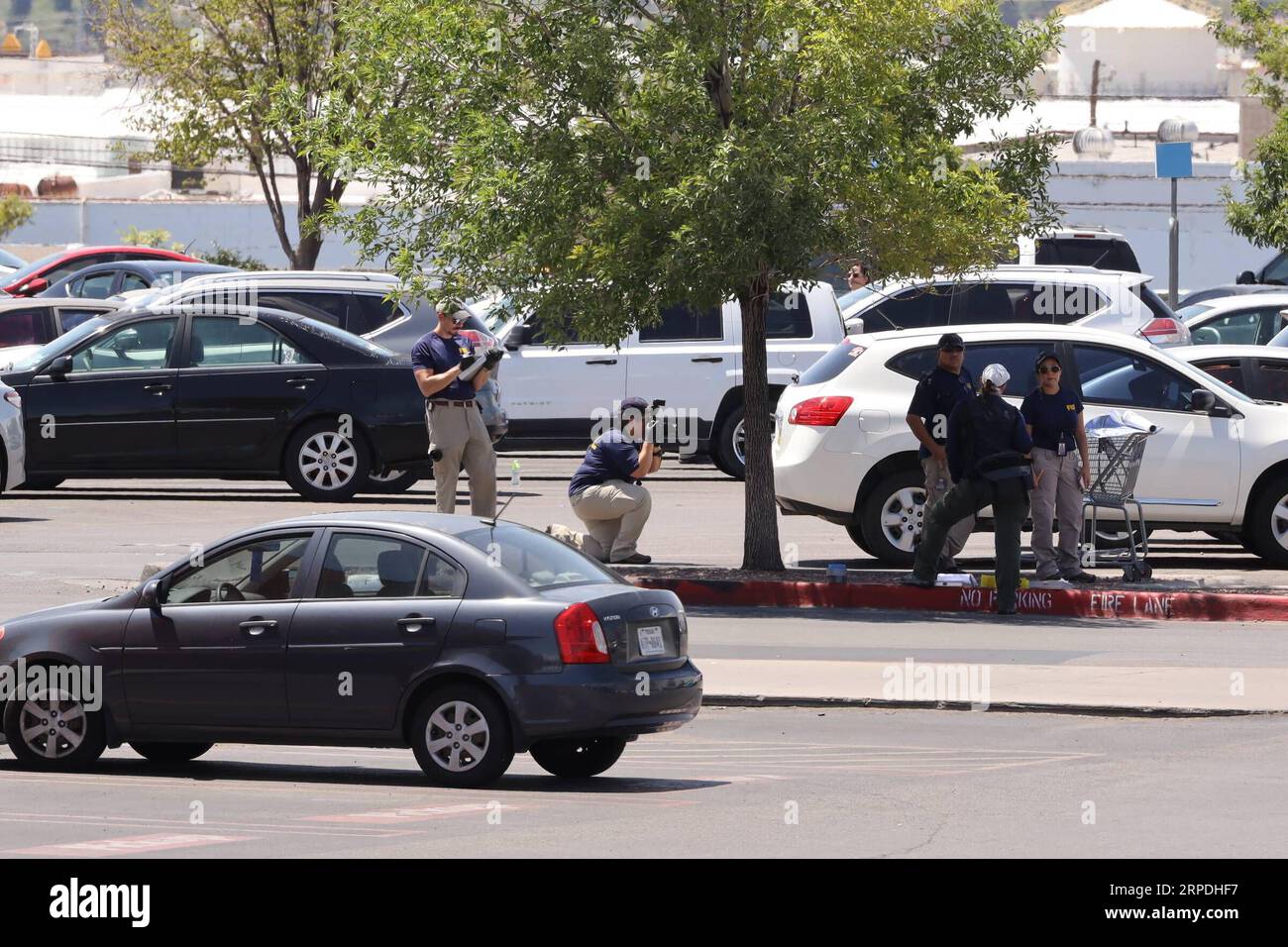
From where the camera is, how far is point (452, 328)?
16344 millimetres

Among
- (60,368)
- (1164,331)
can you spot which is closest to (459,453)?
(60,368)

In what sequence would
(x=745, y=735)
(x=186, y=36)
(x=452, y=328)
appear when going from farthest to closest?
(x=186, y=36) → (x=452, y=328) → (x=745, y=735)

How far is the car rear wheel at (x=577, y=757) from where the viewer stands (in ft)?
33.5

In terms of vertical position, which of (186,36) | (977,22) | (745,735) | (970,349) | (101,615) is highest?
(186,36)

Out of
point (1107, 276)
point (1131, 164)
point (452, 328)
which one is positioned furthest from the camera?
point (1131, 164)

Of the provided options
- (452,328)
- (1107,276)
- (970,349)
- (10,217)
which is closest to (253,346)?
(452,328)

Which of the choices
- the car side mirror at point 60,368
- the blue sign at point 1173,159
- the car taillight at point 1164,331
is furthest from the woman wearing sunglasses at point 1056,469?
the blue sign at point 1173,159

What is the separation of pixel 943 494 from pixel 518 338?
27.1ft

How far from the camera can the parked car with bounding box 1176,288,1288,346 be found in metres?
25.6

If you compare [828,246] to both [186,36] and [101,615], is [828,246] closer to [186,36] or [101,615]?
[101,615]

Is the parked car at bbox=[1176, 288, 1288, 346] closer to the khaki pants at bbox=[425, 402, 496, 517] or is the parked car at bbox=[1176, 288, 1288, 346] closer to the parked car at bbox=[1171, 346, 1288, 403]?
the parked car at bbox=[1171, 346, 1288, 403]

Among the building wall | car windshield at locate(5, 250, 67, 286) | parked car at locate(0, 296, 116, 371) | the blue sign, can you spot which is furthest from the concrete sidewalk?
the building wall

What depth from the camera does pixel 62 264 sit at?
3388 centimetres

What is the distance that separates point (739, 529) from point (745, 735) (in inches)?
298
